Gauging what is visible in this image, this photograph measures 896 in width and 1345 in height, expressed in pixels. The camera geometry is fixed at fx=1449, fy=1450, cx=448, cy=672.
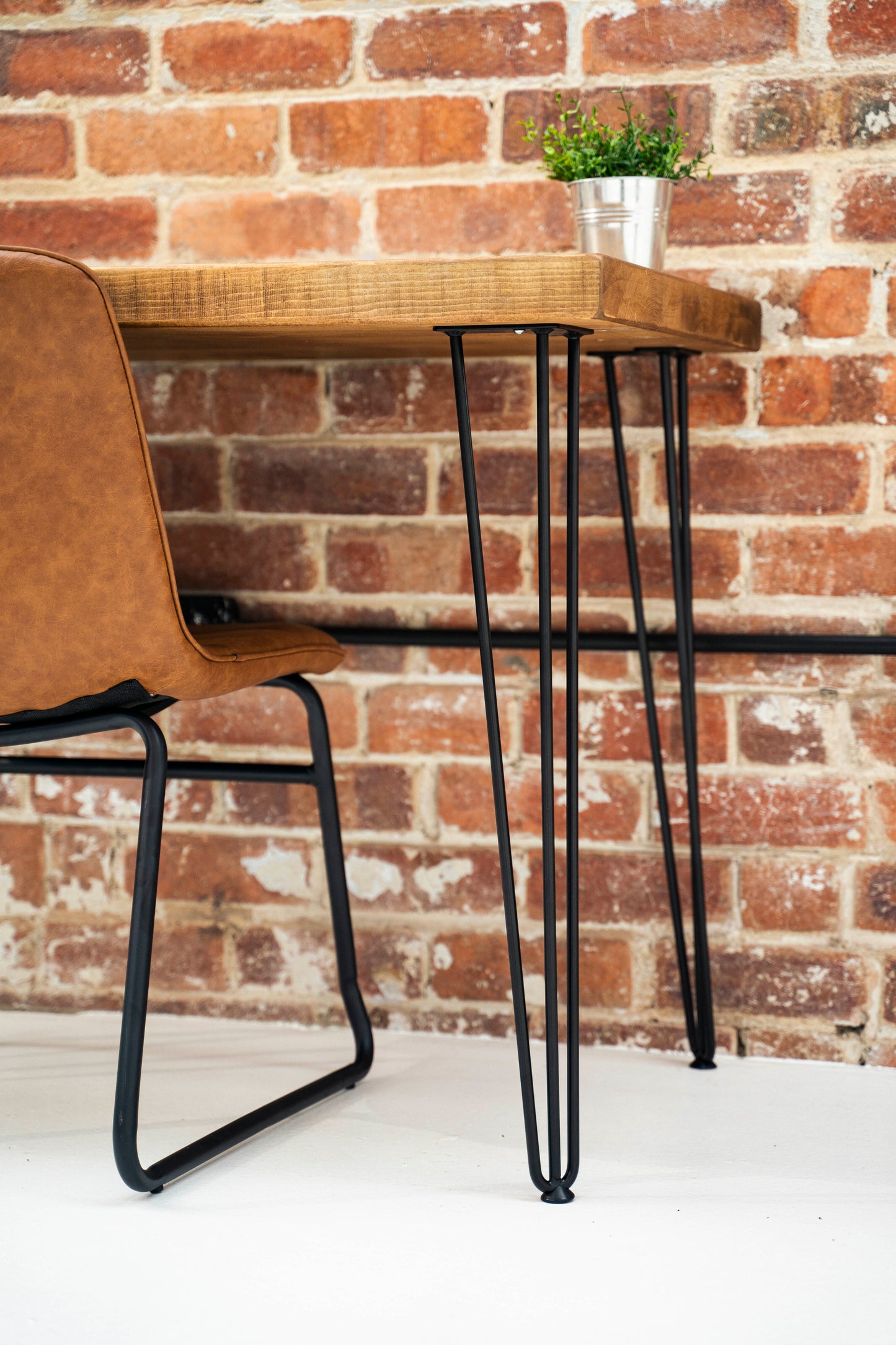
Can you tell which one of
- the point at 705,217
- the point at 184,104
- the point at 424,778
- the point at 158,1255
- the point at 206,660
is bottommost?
the point at 158,1255

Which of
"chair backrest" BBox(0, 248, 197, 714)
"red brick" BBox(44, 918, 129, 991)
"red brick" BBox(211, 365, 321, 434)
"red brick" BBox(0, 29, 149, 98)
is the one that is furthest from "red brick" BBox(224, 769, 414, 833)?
"red brick" BBox(0, 29, 149, 98)

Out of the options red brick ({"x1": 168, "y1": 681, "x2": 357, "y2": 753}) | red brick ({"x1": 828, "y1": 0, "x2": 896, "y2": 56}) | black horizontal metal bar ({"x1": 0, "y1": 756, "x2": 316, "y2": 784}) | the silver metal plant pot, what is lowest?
red brick ({"x1": 168, "y1": 681, "x2": 357, "y2": 753})

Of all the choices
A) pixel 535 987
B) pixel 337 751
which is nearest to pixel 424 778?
pixel 337 751

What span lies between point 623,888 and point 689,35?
1004 mm

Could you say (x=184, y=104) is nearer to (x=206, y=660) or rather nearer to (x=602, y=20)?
(x=602, y=20)

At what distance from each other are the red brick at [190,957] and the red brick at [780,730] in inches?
28.4

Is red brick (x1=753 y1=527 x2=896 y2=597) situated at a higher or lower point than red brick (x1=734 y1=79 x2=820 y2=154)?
lower

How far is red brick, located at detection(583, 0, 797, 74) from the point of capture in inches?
64.8

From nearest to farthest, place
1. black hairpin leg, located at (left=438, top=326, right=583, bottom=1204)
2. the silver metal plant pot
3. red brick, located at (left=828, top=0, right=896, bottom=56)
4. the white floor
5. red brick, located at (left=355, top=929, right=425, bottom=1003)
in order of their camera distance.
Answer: the white floor, black hairpin leg, located at (left=438, top=326, right=583, bottom=1204), the silver metal plant pot, red brick, located at (left=828, top=0, right=896, bottom=56), red brick, located at (left=355, top=929, right=425, bottom=1003)

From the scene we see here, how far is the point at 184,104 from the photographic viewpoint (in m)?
1.82

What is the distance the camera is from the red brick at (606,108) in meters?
1.68

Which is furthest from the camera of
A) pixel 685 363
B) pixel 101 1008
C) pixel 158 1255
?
pixel 101 1008

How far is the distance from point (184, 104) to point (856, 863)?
48.9 inches

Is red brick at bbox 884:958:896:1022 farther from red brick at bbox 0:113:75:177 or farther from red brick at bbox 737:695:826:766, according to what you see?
red brick at bbox 0:113:75:177
